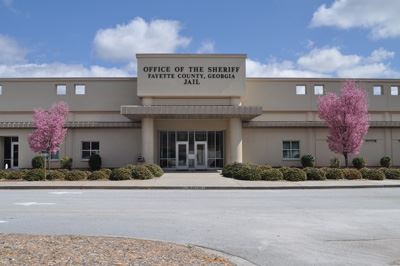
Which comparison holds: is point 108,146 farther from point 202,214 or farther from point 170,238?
point 170,238

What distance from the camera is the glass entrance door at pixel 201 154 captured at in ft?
132

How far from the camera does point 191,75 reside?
124ft

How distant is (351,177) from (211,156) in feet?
49.6

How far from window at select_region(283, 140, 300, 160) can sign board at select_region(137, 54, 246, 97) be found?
691 cm

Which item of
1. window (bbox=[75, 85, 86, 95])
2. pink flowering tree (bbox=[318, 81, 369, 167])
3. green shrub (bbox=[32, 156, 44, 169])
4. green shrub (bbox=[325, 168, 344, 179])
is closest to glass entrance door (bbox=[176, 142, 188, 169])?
window (bbox=[75, 85, 86, 95])

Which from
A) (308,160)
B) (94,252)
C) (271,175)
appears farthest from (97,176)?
(94,252)

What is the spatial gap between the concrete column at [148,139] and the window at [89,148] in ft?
18.5

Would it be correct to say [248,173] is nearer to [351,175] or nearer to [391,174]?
[351,175]

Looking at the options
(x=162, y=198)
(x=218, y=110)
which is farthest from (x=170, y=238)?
(x=218, y=110)

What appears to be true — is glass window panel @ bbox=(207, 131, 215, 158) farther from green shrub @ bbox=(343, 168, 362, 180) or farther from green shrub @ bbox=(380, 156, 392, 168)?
green shrub @ bbox=(343, 168, 362, 180)

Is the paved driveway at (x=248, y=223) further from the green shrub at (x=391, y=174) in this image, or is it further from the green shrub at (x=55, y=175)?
the green shrub at (x=391, y=174)

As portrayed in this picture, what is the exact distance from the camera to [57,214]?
1288cm

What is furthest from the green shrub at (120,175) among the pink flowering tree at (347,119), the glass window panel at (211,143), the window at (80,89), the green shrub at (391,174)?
the pink flowering tree at (347,119)

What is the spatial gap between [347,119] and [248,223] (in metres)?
25.7
